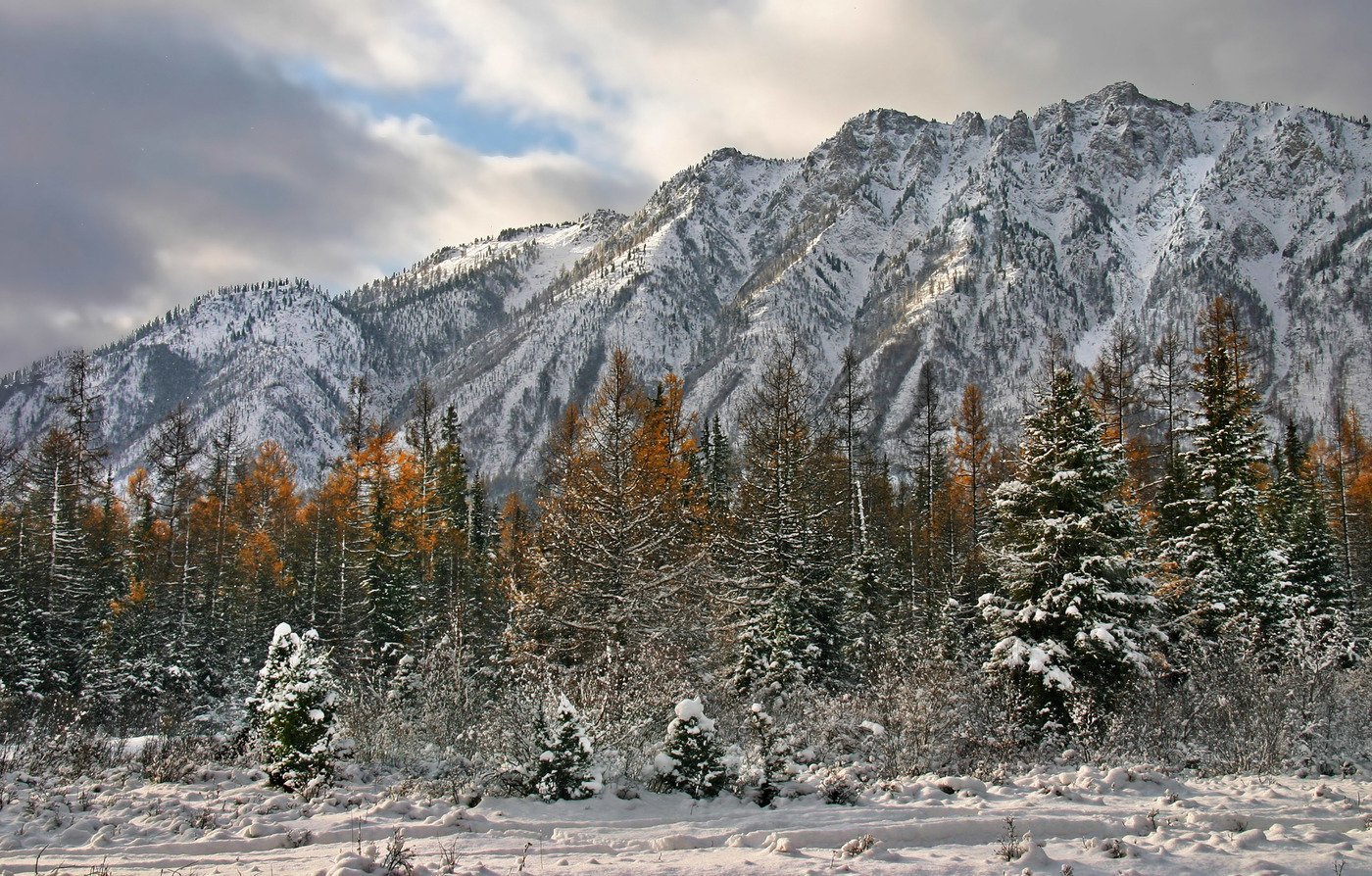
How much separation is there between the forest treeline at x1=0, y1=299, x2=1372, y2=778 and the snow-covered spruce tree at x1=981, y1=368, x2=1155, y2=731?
0.20ft

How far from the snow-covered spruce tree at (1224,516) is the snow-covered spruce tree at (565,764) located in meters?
16.6

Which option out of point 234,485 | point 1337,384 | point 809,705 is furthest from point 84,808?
point 1337,384

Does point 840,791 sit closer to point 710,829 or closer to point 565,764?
point 710,829

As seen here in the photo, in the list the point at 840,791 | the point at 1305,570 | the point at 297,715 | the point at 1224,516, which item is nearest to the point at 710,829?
the point at 840,791

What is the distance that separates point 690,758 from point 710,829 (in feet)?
5.48

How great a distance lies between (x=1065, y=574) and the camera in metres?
15.6

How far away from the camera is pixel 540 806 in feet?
27.9

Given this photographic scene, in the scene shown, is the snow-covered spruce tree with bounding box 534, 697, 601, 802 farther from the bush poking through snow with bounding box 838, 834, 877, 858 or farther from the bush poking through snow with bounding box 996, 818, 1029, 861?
the bush poking through snow with bounding box 996, 818, 1029, 861

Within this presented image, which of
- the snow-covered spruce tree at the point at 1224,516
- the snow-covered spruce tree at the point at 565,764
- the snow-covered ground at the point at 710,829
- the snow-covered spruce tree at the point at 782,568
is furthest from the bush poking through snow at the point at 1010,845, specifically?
the snow-covered spruce tree at the point at 1224,516

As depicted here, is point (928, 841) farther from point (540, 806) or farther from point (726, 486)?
point (726, 486)

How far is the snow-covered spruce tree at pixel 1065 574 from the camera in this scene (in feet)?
48.9

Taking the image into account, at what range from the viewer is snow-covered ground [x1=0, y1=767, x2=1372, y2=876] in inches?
244

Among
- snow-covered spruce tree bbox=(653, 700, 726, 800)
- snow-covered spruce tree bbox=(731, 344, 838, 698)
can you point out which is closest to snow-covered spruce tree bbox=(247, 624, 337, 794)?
snow-covered spruce tree bbox=(653, 700, 726, 800)

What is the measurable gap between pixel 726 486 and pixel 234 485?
91.3 feet
